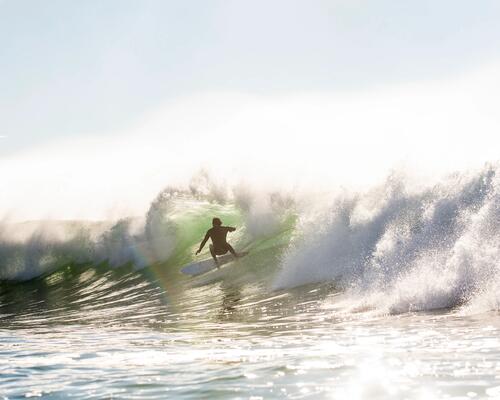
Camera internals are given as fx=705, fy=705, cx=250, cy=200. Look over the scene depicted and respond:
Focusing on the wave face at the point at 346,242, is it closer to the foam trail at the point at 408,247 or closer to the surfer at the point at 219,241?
the foam trail at the point at 408,247

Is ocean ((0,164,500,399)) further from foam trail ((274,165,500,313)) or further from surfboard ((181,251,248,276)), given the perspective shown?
surfboard ((181,251,248,276))

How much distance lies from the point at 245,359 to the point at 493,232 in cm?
582

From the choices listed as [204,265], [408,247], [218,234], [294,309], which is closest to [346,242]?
[408,247]

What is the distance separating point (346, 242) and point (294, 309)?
4.04m

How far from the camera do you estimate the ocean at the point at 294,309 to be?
20.1 ft

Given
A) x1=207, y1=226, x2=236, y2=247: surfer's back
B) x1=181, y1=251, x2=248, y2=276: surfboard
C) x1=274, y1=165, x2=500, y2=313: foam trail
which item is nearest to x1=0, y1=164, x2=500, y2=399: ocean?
x1=274, y1=165, x2=500, y2=313: foam trail

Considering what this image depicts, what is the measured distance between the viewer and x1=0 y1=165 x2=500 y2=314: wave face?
10898mm

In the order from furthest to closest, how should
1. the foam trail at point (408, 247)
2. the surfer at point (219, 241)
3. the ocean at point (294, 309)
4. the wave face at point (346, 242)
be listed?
the surfer at point (219, 241), the wave face at point (346, 242), the foam trail at point (408, 247), the ocean at point (294, 309)

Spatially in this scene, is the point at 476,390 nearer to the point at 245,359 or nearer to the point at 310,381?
the point at 310,381

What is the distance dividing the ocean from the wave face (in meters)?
0.04

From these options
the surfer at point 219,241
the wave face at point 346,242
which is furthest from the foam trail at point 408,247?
the surfer at point 219,241

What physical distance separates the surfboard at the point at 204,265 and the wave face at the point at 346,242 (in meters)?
0.46

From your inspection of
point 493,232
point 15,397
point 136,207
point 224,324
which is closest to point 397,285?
point 493,232

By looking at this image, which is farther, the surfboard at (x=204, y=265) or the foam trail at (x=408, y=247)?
the surfboard at (x=204, y=265)
